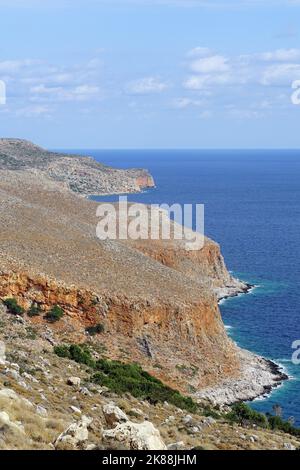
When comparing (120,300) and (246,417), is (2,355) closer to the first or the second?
(246,417)

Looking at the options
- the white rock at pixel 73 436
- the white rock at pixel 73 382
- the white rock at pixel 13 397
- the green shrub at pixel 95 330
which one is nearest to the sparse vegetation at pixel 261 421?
the white rock at pixel 73 382

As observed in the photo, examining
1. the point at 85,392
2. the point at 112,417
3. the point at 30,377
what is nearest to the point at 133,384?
the point at 85,392

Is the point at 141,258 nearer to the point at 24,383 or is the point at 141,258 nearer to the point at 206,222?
→ the point at 24,383

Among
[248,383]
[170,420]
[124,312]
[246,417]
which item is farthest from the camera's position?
[248,383]

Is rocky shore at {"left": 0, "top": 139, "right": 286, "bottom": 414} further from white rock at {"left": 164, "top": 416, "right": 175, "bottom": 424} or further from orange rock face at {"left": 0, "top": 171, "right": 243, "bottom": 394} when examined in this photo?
white rock at {"left": 164, "top": 416, "right": 175, "bottom": 424}

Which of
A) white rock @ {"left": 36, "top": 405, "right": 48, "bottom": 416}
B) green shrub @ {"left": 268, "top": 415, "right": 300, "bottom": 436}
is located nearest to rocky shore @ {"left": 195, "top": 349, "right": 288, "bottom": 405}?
green shrub @ {"left": 268, "top": 415, "right": 300, "bottom": 436}
